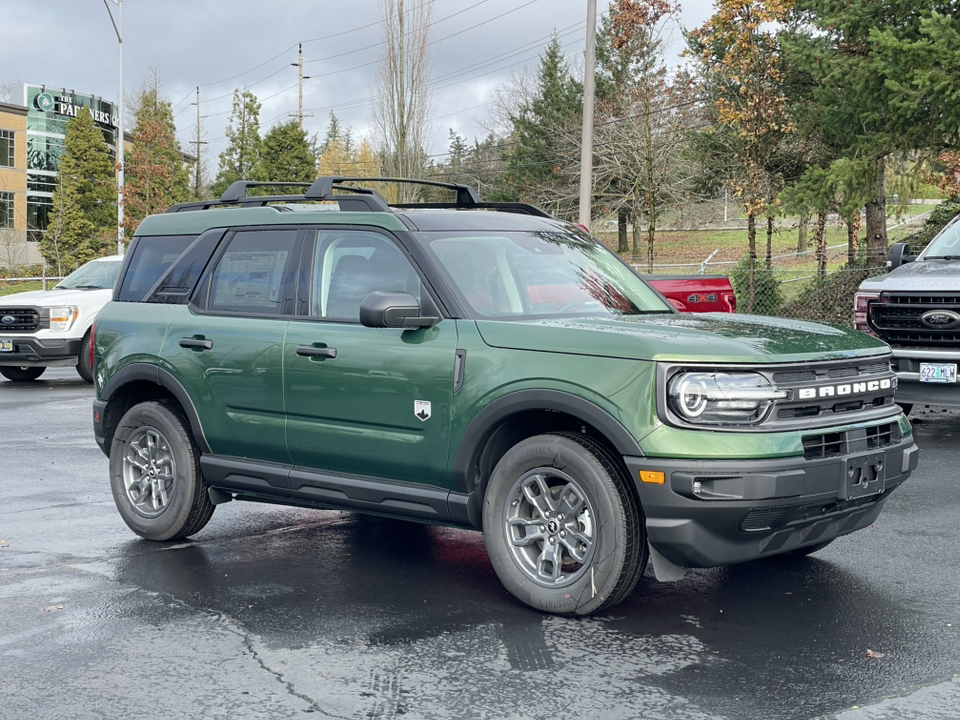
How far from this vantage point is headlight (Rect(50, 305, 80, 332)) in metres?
16.3

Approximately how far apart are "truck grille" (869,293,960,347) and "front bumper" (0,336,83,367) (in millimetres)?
11124

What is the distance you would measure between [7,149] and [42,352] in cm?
5906

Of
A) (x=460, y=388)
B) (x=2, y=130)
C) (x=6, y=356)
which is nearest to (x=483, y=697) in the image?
(x=460, y=388)

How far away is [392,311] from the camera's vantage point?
550cm

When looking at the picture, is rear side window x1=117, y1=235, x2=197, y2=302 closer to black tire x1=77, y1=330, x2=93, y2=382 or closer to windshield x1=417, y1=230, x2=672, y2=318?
windshield x1=417, y1=230, x2=672, y2=318

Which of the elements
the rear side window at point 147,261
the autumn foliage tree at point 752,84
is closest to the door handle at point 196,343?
the rear side window at point 147,261

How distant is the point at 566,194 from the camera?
51.8m

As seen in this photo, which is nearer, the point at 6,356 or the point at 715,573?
the point at 715,573

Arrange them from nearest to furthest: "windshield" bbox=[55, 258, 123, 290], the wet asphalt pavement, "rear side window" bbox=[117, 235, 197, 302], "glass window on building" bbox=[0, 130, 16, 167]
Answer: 1. the wet asphalt pavement
2. "rear side window" bbox=[117, 235, 197, 302]
3. "windshield" bbox=[55, 258, 123, 290]
4. "glass window on building" bbox=[0, 130, 16, 167]

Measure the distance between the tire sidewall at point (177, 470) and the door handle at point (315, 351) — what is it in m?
1.15

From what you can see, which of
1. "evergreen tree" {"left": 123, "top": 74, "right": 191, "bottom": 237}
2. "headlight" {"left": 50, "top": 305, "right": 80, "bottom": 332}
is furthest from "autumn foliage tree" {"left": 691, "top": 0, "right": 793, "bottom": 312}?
"evergreen tree" {"left": 123, "top": 74, "right": 191, "bottom": 237}

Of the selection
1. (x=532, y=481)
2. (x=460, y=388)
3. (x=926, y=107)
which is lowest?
(x=532, y=481)

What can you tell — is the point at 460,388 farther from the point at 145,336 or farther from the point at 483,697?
the point at 145,336

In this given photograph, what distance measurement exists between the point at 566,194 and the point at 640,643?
4786 cm
